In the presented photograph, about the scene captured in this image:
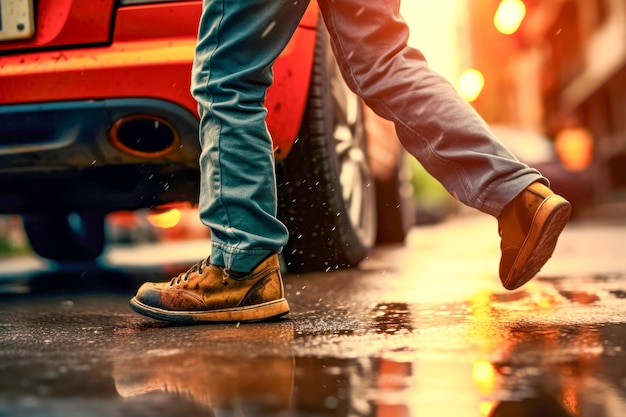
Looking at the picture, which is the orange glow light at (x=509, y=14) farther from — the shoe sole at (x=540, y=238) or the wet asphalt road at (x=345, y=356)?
the shoe sole at (x=540, y=238)

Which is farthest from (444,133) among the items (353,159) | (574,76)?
(574,76)

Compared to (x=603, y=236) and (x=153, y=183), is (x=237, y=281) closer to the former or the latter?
(x=153, y=183)

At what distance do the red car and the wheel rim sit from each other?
12 cm

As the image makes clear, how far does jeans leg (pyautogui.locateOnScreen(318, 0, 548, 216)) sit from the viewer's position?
2.40 metres

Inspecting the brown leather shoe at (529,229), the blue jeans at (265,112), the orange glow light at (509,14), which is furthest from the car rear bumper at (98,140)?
the orange glow light at (509,14)

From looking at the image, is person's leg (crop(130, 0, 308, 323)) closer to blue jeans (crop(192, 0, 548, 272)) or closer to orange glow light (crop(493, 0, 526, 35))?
blue jeans (crop(192, 0, 548, 272))

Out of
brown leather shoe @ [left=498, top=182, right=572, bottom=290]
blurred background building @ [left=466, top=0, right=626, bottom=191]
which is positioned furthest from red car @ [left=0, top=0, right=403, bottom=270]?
blurred background building @ [left=466, top=0, right=626, bottom=191]

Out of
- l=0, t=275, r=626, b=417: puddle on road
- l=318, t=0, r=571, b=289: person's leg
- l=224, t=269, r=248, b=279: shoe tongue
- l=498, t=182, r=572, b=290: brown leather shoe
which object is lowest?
l=0, t=275, r=626, b=417: puddle on road

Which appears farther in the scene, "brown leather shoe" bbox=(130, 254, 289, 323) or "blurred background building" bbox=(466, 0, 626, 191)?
"blurred background building" bbox=(466, 0, 626, 191)

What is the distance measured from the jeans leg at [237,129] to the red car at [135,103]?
0.46 meters

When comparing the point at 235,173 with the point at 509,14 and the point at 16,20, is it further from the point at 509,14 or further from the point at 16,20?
the point at 509,14

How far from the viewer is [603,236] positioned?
636cm

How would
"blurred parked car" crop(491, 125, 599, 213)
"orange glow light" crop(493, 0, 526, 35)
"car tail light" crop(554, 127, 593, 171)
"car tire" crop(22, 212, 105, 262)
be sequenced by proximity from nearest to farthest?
"car tire" crop(22, 212, 105, 262)
"orange glow light" crop(493, 0, 526, 35)
"blurred parked car" crop(491, 125, 599, 213)
"car tail light" crop(554, 127, 593, 171)

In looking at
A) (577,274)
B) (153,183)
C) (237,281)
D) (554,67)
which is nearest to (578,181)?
(577,274)
